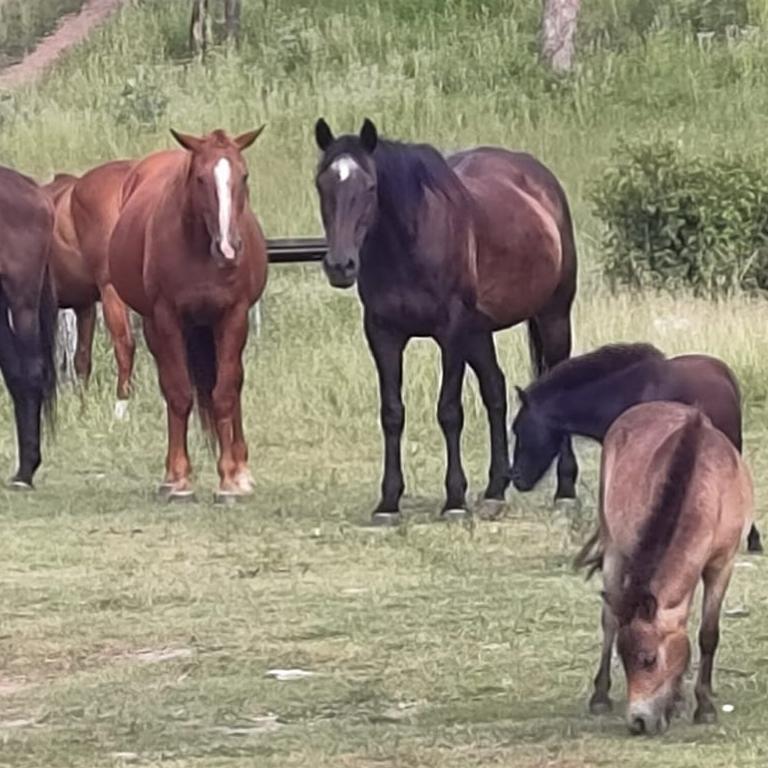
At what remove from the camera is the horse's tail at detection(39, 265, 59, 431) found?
13375 mm

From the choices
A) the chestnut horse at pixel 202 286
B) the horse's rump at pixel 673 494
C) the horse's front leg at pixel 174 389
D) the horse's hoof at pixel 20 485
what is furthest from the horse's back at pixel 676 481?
the horse's hoof at pixel 20 485

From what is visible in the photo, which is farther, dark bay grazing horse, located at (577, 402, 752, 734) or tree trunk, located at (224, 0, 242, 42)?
tree trunk, located at (224, 0, 242, 42)

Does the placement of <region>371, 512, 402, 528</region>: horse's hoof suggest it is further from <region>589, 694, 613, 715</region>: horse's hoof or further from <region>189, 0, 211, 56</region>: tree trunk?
<region>189, 0, 211, 56</region>: tree trunk

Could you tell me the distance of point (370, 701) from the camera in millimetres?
7598

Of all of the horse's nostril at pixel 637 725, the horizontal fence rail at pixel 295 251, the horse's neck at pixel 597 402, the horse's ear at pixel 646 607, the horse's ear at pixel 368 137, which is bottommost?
the horizontal fence rail at pixel 295 251

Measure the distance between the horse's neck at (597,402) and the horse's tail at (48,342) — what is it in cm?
489

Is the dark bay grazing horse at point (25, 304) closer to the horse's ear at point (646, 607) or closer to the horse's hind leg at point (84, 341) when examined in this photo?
the horse's hind leg at point (84, 341)

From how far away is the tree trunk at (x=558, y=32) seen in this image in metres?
32.1

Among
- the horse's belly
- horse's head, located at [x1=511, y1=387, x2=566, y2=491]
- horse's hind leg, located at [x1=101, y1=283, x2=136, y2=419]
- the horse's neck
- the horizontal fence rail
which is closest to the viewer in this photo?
the horse's neck

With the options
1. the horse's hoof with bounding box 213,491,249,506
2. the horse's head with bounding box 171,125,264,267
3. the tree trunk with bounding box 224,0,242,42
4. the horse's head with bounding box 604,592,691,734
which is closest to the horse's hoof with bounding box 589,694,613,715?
the horse's head with bounding box 604,592,691,734

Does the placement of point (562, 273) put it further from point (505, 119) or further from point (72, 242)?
point (505, 119)

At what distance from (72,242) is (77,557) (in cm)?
619

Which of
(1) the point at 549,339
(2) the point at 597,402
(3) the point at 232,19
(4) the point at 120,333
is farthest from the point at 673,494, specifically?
(3) the point at 232,19

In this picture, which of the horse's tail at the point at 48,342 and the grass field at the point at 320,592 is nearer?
the grass field at the point at 320,592
